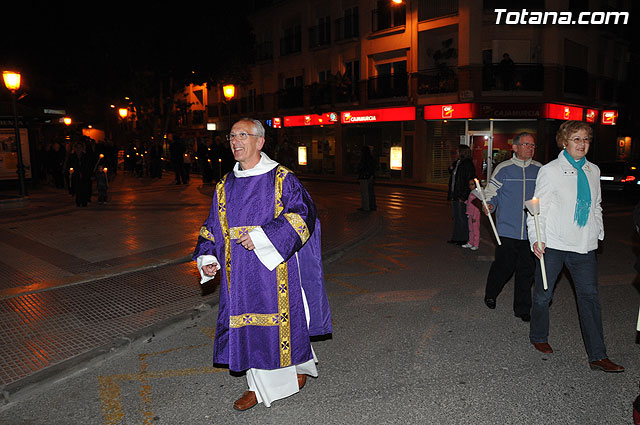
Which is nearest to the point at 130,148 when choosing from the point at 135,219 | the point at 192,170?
the point at 192,170

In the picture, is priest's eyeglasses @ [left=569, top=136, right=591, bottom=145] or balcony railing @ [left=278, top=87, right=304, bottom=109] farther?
balcony railing @ [left=278, top=87, right=304, bottom=109]

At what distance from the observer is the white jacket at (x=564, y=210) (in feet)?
13.1

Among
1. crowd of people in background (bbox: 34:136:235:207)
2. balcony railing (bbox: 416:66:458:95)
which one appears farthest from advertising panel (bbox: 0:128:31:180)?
balcony railing (bbox: 416:66:458:95)

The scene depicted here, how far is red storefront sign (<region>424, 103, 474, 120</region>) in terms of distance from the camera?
2305 centimetres

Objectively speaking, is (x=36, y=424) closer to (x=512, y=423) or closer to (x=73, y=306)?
(x=73, y=306)

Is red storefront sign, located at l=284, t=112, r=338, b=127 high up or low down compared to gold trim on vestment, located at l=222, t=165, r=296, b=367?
up

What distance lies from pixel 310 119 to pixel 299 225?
95.1ft

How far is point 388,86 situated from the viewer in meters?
27.0

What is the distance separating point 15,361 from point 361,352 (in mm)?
2949

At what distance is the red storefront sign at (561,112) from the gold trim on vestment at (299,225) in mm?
22198

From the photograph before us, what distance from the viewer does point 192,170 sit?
1329 inches

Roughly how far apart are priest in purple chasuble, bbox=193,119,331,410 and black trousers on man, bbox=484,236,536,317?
267 centimetres

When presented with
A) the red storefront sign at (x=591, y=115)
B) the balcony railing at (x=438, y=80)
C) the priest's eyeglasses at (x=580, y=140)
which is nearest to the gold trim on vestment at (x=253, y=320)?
the priest's eyeglasses at (x=580, y=140)

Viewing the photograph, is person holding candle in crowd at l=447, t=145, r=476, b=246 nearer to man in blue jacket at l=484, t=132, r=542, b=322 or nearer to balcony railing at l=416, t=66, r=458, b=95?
man in blue jacket at l=484, t=132, r=542, b=322
